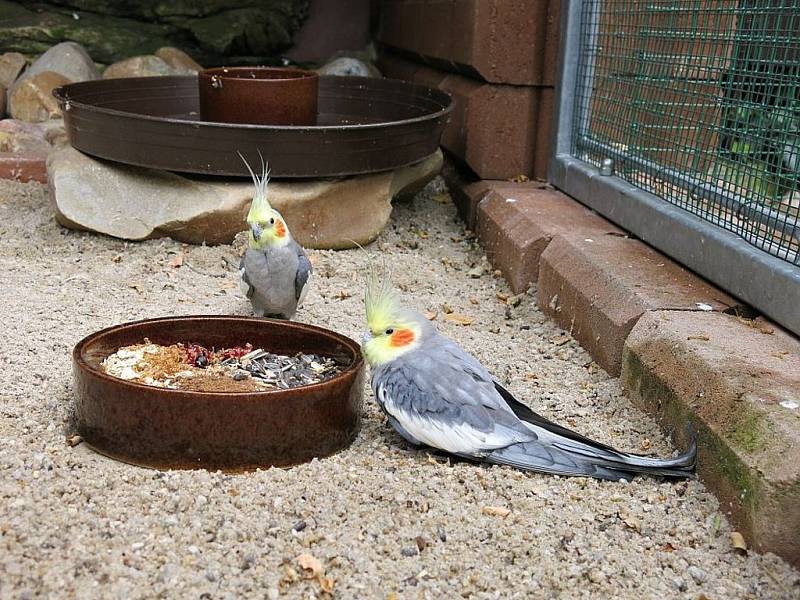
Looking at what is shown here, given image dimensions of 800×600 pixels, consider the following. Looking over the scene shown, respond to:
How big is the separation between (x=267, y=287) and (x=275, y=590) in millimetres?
1465

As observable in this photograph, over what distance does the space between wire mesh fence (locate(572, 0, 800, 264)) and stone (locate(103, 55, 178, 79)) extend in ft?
9.24

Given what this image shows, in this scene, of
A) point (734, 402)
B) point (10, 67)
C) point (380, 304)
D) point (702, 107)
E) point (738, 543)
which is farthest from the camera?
point (10, 67)

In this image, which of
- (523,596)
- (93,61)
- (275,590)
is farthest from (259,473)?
(93,61)

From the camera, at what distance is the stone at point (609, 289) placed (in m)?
2.70

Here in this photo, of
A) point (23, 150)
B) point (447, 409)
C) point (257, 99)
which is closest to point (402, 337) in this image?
point (447, 409)

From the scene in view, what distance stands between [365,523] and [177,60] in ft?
15.1

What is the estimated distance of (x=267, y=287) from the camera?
309 centimetres

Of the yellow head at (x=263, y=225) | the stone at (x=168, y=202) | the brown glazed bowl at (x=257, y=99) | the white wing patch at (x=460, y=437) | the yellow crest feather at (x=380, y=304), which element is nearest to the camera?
the white wing patch at (x=460, y=437)

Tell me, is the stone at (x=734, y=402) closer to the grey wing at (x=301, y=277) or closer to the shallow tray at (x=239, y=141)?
the grey wing at (x=301, y=277)

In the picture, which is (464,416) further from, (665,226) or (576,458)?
(665,226)

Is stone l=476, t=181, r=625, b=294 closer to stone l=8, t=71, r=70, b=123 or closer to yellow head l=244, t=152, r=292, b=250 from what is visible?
yellow head l=244, t=152, r=292, b=250

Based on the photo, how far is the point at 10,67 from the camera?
578cm

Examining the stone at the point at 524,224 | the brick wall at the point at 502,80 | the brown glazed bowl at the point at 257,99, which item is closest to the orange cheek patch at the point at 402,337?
the stone at the point at 524,224

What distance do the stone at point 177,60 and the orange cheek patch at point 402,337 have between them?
12.9 feet
